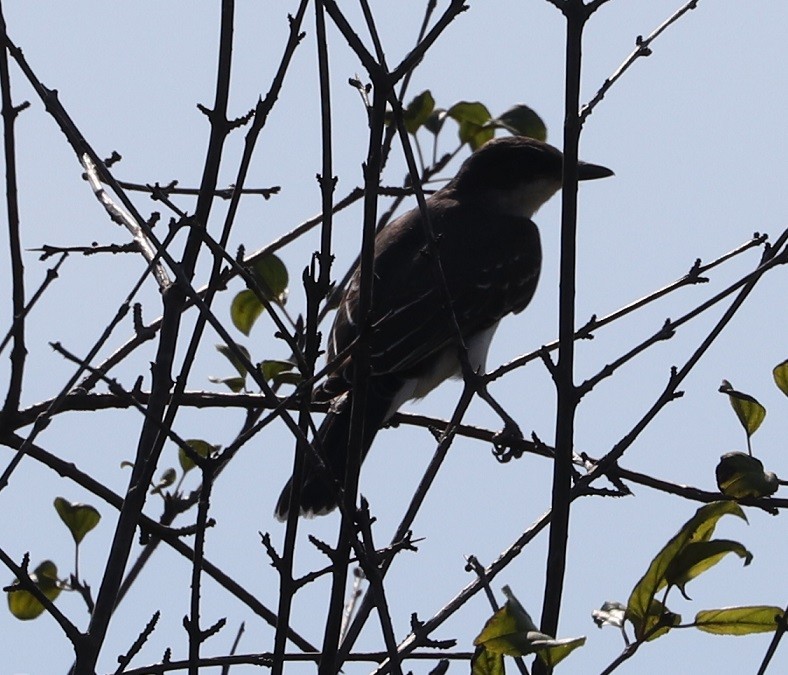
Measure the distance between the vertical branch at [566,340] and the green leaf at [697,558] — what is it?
0.65 feet

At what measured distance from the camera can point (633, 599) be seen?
2076 mm

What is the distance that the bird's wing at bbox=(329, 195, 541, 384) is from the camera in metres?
5.77

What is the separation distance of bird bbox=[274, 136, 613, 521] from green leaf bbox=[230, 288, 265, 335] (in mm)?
1063

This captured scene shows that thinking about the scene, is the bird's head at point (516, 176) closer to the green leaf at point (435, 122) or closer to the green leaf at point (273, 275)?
the green leaf at point (435, 122)

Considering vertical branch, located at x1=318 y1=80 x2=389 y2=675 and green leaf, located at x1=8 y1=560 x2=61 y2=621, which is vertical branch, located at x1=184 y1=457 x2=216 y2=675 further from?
green leaf, located at x1=8 y1=560 x2=61 y2=621

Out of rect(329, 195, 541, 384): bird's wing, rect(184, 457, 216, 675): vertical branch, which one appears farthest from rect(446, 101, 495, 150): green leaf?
rect(184, 457, 216, 675): vertical branch

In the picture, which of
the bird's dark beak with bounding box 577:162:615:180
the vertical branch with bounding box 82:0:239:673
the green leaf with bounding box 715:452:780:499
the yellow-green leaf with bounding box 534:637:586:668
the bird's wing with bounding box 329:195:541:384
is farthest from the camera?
the bird's dark beak with bounding box 577:162:615:180

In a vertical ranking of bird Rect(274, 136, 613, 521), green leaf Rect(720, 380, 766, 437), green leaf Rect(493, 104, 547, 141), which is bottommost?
green leaf Rect(720, 380, 766, 437)

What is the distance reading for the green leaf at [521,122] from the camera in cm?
425

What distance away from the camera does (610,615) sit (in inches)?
83.4

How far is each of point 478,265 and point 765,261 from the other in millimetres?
3601

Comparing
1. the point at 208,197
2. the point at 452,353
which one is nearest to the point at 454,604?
the point at 208,197

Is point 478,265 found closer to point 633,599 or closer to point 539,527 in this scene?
point 539,527

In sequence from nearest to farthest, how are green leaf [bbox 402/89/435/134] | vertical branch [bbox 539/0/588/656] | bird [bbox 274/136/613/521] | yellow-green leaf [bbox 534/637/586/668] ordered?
yellow-green leaf [bbox 534/637/586/668] < vertical branch [bbox 539/0/588/656] < green leaf [bbox 402/89/435/134] < bird [bbox 274/136/613/521]
